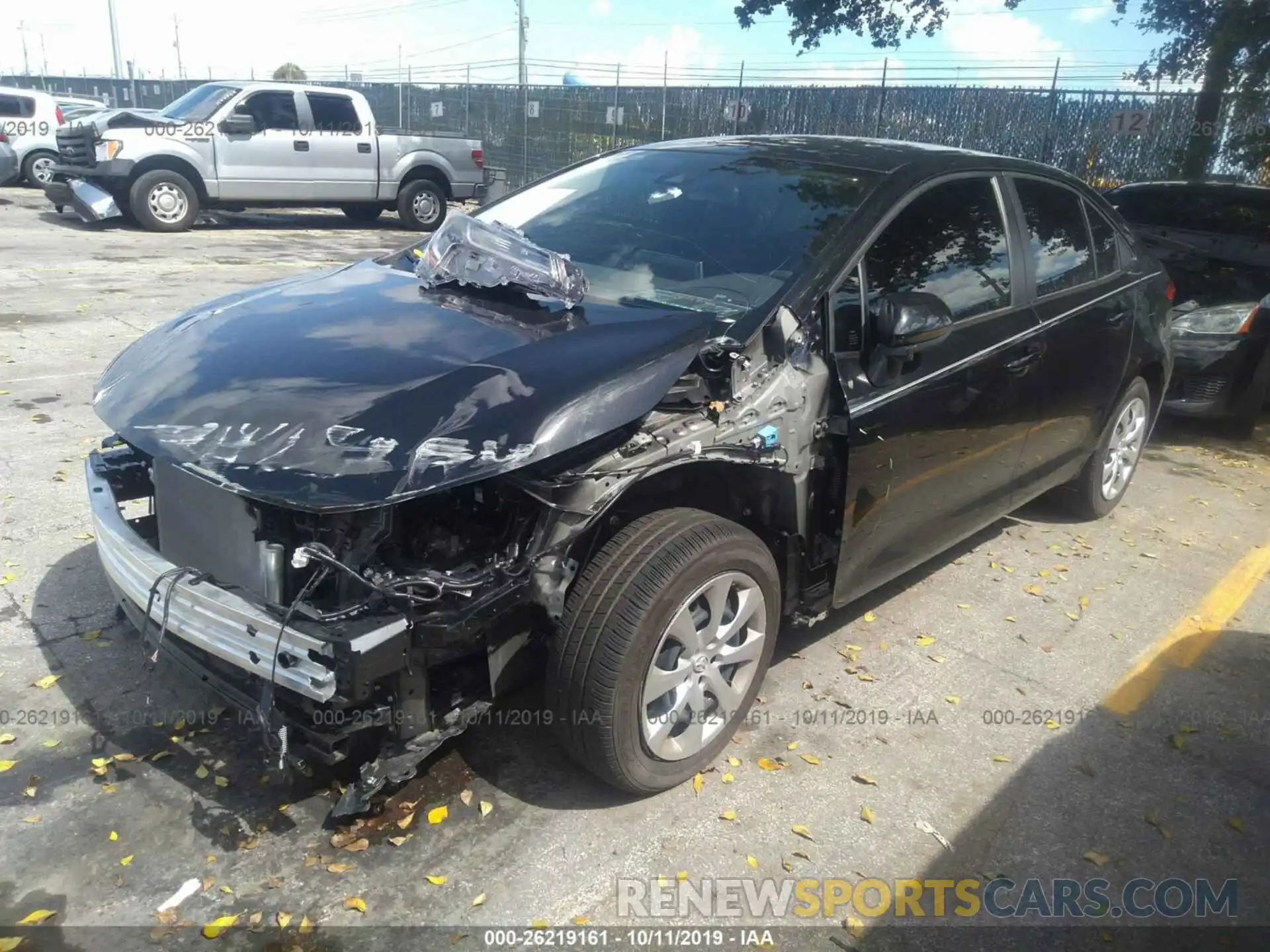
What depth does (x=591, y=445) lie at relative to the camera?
2719 mm

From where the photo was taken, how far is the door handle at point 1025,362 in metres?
3.99

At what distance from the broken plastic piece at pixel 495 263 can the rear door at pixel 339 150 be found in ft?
41.4

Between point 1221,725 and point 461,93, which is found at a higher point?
point 461,93

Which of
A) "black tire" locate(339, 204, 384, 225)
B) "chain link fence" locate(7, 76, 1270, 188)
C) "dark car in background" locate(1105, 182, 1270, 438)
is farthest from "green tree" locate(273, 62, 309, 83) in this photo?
"dark car in background" locate(1105, 182, 1270, 438)

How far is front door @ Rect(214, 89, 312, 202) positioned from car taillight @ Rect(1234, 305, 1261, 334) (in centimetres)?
1259

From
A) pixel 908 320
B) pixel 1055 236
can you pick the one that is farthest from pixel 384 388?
pixel 1055 236

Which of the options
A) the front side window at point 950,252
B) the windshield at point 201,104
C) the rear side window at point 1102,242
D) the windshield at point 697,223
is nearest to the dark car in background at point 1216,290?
the rear side window at point 1102,242

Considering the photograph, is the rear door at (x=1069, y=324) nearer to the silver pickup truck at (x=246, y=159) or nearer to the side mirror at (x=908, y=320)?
the side mirror at (x=908, y=320)

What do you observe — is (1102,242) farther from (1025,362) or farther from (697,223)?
(697,223)

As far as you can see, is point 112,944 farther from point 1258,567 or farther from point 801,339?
point 1258,567

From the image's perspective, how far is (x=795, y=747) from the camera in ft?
11.1

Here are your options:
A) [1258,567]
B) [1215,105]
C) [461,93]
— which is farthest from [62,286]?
[461,93]

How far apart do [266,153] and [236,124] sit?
1.98 feet

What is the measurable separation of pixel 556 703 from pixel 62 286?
359 inches
